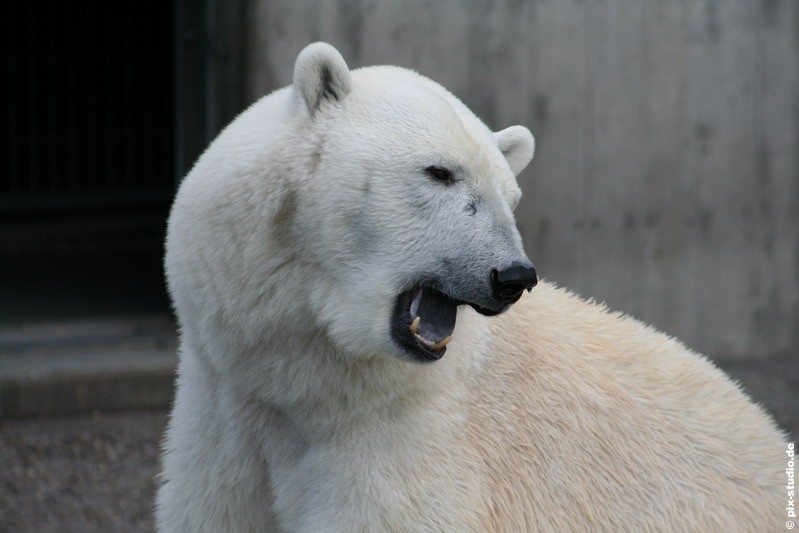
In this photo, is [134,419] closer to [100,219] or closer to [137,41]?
[100,219]

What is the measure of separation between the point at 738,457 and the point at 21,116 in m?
7.65

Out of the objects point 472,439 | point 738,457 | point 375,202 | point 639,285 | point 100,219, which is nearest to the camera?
point 375,202

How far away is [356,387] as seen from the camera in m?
2.36

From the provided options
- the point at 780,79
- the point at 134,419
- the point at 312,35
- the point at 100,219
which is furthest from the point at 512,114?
the point at 100,219

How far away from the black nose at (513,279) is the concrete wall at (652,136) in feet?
12.0

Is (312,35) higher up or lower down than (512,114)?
higher up

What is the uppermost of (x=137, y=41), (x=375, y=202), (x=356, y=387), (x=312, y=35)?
(x=375, y=202)

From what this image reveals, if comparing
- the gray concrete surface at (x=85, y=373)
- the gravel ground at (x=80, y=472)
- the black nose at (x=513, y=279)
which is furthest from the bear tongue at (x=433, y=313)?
the gray concrete surface at (x=85, y=373)

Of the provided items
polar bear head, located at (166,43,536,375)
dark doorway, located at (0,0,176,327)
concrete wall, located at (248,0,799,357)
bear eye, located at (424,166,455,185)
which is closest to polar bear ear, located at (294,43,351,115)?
polar bear head, located at (166,43,536,375)

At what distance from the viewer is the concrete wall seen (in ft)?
19.6

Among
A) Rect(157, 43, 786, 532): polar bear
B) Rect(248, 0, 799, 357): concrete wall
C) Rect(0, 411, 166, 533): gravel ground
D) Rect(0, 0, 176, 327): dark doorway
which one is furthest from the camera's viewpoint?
Rect(0, 0, 176, 327): dark doorway

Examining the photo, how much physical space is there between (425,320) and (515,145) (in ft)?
1.79

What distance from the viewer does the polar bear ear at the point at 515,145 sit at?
2.57 metres

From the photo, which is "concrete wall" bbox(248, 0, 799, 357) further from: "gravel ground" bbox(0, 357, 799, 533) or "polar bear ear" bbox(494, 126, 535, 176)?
"polar bear ear" bbox(494, 126, 535, 176)
